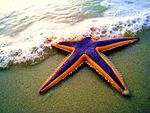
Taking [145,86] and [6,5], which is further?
[6,5]

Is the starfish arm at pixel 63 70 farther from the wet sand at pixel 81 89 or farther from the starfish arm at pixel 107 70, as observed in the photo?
the starfish arm at pixel 107 70

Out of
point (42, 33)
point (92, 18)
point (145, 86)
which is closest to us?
point (145, 86)

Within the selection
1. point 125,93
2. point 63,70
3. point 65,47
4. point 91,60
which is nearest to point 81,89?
point 63,70

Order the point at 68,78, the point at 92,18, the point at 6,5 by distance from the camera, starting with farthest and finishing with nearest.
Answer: the point at 6,5 → the point at 92,18 → the point at 68,78

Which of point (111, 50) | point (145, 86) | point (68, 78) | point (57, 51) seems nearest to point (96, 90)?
point (68, 78)

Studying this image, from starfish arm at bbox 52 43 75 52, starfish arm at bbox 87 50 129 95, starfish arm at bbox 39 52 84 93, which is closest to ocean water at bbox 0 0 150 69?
starfish arm at bbox 52 43 75 52

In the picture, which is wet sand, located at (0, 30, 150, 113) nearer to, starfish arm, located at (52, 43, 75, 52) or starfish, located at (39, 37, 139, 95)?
starfish, located at (39, 37, 139, 95)

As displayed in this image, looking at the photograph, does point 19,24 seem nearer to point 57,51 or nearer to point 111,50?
point 57,51
